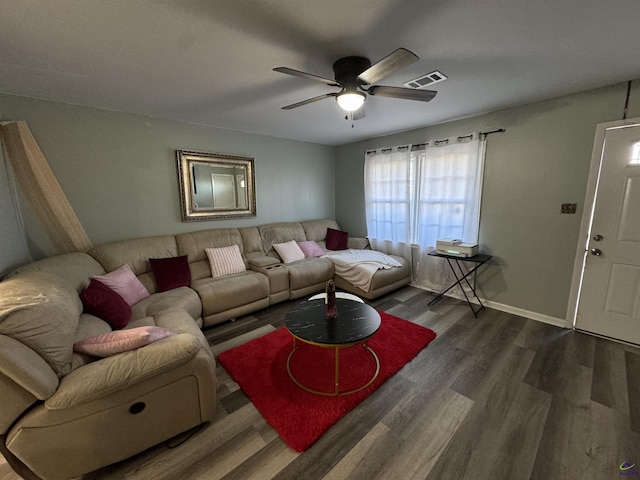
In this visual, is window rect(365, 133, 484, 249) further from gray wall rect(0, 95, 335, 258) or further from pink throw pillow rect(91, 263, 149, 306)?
pink throw pillow rect(91, 263, 149, 306)

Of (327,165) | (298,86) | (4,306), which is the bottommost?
(4,306)

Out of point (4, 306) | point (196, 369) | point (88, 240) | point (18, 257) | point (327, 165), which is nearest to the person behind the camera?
point (4, 306)

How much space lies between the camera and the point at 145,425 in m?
1.37

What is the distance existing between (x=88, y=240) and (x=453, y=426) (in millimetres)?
3646

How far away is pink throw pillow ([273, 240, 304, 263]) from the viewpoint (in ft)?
12.3

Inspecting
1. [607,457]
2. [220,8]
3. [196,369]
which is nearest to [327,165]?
[220,8]

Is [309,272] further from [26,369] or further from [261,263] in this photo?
[26,369]

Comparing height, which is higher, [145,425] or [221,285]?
[221,285]

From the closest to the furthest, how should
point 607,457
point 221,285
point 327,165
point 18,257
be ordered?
point 607,457 < point 18,257 < point 221,285 < point 327,165

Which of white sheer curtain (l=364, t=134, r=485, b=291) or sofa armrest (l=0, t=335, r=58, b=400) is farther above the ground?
white sheer curtain (l=364, t=134, r=485, b=291)

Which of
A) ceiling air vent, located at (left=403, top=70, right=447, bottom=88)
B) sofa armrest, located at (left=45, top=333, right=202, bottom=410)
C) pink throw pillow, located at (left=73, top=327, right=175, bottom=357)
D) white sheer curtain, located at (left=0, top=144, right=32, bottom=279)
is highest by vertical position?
ceiling air vent, located at (left=403, top=70, right=447, bottom=88)

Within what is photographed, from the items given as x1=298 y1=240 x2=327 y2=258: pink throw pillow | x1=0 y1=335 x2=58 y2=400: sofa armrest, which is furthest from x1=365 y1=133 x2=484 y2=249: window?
Result: x1=0 y1=335 x2=58 y2=400: sofa armrest

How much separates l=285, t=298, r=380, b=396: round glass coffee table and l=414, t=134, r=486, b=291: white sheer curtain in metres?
1.90

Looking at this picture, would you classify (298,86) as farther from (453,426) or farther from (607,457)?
(607,457)
